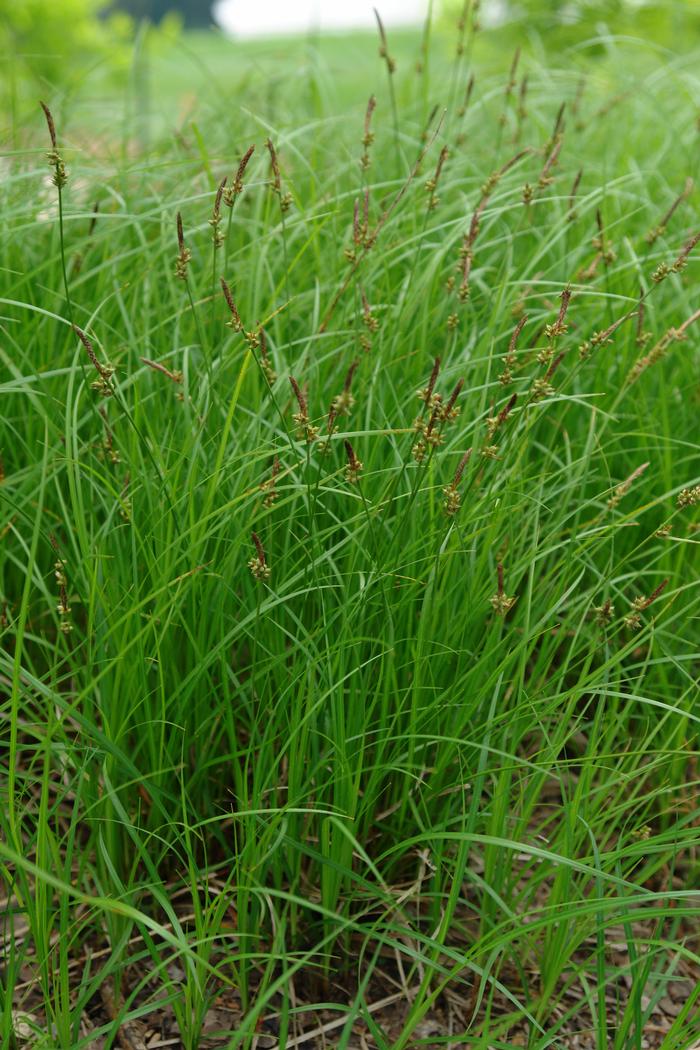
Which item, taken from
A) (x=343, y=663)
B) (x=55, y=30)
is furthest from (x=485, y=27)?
(x=343, y=663)

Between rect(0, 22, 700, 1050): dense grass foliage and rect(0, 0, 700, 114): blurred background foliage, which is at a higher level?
rect(0, 0, 700, 114): blurred background foliage

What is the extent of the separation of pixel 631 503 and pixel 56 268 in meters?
1.65

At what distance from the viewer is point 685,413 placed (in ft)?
8.34

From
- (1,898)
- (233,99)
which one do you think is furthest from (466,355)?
(233,99)

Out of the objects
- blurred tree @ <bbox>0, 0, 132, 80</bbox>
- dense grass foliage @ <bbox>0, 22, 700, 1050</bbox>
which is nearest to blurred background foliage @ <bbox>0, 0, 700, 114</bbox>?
blurred tree @ <bbox>0, 0, 132, 80</bbox>

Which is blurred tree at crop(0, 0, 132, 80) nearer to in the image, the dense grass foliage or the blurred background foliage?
the blurred background foliage

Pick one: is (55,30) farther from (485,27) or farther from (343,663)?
(343,663)

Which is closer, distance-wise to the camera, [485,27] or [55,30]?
[485,27]

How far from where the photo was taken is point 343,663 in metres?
1.73

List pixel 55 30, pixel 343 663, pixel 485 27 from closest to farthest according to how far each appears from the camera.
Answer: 1. pixel 343 663
2. pixel 485 27
3. pixel 55 30

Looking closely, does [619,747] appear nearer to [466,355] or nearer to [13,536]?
[466,355]

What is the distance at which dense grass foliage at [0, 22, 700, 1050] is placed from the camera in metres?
1.66

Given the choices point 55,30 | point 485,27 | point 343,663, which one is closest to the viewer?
point 343,663

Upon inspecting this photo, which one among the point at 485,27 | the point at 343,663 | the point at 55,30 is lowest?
the point at 343,663
